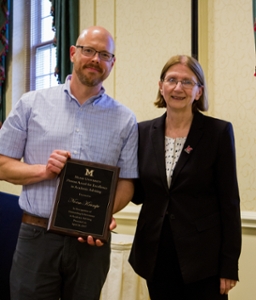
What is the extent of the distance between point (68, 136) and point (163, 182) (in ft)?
1.49

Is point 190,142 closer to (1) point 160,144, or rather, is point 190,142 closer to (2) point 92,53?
(1) point 160,144

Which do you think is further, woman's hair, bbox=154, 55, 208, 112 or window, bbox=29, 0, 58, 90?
window, bbox=29, 0, 58, 90

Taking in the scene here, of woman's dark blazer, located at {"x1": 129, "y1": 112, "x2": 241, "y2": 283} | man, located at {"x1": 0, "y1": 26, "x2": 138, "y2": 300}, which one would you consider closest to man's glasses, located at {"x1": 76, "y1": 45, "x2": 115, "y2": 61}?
man, located at {"x1": 0, "y1": 26, "x2": 138, "y2": 300}

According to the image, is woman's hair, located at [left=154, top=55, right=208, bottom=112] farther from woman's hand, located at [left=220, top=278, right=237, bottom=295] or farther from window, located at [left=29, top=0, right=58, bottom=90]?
window, located at [left=29, top=0, right=58, bottom=90]

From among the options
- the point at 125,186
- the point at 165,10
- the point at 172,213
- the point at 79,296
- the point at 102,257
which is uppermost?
the point at 165,10

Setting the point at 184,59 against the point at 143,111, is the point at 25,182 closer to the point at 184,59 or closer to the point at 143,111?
the point at 184,59

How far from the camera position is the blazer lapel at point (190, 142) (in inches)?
67.8

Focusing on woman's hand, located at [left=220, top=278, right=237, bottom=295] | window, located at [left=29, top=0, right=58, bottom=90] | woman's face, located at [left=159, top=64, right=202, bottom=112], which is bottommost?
woman's hand, located at [left=220, top=278, right=237, bottom=295]

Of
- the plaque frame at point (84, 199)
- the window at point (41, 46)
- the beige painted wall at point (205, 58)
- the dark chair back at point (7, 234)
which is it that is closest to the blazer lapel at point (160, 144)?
the plaque frame at point (84, 199)

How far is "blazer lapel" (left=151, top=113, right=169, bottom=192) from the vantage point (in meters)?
1.74

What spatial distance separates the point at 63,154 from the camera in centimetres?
152

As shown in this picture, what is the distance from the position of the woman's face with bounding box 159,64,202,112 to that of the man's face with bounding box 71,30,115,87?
285 millimetres

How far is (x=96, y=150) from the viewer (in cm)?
169

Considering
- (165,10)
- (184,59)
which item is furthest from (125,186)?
(165,10)
